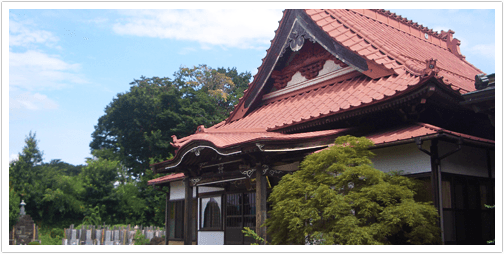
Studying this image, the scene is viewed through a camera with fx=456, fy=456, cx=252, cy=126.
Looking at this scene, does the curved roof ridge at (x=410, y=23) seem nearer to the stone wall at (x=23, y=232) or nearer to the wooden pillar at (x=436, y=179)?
the wooden pillar at (x=436, y=179)

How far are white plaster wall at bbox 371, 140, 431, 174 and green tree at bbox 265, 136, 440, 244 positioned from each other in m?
0.60

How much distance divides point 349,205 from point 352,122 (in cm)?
366

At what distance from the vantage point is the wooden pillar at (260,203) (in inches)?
421

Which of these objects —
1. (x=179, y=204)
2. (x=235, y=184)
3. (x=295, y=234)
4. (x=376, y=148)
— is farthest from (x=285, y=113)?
(x=179, y=204)

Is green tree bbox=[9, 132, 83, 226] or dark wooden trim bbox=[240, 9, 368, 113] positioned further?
green tree bbox=[9, 132, 83, 226]

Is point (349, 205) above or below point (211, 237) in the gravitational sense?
above

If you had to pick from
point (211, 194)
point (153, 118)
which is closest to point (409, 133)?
point (211, 194)

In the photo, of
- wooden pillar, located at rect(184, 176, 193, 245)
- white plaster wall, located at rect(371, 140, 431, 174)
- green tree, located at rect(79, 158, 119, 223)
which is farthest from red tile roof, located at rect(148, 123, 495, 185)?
green tree, located at rect(79, 158, 119, 223)

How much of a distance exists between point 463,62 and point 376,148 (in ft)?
30.2

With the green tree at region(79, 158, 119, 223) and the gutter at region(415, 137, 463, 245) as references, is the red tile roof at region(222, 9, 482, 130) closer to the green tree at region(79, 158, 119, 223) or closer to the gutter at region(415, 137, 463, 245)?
the gutter at region(415, 137, 463, 245)

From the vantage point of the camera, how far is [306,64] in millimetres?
14992

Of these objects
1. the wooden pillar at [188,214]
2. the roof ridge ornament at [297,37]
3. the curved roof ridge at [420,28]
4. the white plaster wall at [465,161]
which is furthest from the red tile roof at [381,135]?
the curved roof ridge at [420,28]

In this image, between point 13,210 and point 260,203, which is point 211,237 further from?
point 13,210

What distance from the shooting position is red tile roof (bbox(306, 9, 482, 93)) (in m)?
12.6
